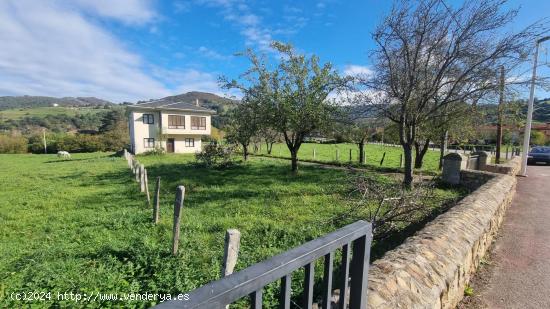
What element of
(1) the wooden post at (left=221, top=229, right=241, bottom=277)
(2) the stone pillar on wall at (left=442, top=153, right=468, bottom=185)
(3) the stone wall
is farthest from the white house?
(3) the stone wall

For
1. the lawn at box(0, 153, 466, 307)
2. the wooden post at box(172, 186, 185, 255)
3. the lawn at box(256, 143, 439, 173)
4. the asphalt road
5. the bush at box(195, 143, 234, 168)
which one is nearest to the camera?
the asphalt road

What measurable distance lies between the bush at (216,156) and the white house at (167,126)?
708 inches

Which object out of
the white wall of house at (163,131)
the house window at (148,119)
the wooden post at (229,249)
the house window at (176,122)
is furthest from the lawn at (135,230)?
the house window at (176,122)

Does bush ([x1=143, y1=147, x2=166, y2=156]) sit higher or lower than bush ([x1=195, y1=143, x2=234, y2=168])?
lower

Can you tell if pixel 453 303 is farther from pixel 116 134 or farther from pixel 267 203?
pixel 116 134

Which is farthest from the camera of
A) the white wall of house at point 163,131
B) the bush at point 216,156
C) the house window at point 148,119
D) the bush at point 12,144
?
the bush at point 12,144

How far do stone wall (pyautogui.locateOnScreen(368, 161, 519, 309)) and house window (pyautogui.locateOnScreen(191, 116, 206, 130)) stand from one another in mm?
36432

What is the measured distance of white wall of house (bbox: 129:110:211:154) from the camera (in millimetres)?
34406

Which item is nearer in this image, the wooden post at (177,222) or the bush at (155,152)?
the wooden post at (177,222)

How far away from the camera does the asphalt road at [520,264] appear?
154 inches

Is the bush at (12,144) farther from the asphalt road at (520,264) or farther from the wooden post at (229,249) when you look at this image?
the asphalt road at (520,264)

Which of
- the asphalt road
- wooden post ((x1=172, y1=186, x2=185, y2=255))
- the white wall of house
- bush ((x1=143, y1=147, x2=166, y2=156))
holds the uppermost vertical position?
the white wall of house

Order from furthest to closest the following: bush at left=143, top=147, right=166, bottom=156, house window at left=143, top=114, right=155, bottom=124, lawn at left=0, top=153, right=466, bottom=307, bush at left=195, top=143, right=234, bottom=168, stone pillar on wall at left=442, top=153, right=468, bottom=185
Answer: house window at left=143, top=114, right=155, bottom=124, bush at left=143, top=147, right=166, bottom=156, bush at left=195, top=143, right=234, bottom=168, stone pillar on wall at left=442, top=153, right=468, bottom=185, lawn at left=0, top=153, right=466, bottom=307

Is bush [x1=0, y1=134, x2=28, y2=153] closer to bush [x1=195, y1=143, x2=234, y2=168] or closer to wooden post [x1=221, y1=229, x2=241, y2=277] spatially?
bush [x1=195, y1=143, x2=234, y2=168]
